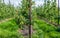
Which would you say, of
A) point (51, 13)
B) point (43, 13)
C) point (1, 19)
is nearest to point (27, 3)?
point (51, 13)

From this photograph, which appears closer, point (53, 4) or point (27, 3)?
point (27, 3)

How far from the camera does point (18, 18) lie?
19000 millimetres

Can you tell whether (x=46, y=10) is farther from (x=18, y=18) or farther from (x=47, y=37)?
(x=18, y=18)

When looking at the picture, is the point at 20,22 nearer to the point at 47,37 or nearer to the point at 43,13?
the point at 47,37

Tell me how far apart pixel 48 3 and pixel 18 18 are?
71.5 ft

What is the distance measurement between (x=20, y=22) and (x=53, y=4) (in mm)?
21772

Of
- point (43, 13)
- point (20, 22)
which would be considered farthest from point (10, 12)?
point (20, 22)

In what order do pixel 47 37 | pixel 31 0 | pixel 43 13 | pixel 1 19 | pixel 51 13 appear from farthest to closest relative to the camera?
1. pixel 1 19
2. pixel 43 13
3. pixel 51 13
4. pixel 47 37
5. pixel 31 0

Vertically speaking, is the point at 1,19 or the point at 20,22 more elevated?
the point at 20,22

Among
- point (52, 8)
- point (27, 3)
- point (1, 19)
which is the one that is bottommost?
point (1, 19)

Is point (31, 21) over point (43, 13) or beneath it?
over

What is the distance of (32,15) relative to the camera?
60.7ft

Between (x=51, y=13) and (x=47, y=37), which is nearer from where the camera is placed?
(x=47, y=37)

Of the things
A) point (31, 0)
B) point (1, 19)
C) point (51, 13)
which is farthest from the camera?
point (1, 19)
